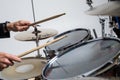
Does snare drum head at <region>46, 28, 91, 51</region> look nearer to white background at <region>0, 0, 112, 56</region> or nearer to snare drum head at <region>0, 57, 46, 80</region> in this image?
snare drum head at <region>0, 57, 46, 80</region>

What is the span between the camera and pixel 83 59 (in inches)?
38.6

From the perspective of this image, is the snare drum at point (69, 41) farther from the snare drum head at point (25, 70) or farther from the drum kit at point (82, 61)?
the snare drum head at point (25, 70)

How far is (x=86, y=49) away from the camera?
3.56 feet

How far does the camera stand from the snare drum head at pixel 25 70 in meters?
1.31

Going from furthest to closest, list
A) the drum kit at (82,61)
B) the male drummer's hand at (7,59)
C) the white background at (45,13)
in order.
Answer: the white background at (45,13)
the male drummer's hand at (7,59)
the drum kit at (82,61)

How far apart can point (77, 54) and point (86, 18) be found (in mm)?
1321

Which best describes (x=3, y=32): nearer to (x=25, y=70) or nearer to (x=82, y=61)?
(x=25, y=70)

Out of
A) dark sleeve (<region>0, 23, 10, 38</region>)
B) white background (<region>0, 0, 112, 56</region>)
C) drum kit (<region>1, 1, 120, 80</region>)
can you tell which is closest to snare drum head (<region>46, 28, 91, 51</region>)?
drum kit (<region>1, 1, 120, 80</region>)

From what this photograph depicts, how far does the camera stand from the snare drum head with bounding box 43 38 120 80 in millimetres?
858

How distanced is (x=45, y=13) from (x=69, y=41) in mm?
947

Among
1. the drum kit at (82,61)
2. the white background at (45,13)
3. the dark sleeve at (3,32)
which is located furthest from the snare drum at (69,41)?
the white background at (45,13)

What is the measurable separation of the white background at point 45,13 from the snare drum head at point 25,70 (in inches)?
32.7

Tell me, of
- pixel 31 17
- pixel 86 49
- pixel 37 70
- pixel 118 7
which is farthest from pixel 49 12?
pixel 118 7

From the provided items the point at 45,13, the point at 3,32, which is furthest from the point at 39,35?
the point at 45,13
